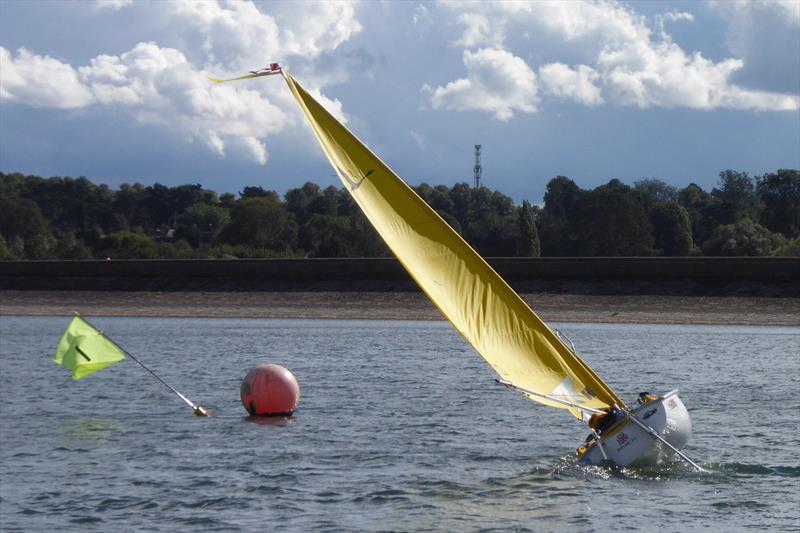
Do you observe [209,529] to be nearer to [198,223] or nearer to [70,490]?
[70,490]

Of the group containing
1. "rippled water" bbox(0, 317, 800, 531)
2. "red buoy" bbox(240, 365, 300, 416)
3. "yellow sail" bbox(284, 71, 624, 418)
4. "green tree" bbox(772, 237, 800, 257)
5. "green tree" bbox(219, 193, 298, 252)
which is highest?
"green tree" bbox(219, 193, 298, 252)

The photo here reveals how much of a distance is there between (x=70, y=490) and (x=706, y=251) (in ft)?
264

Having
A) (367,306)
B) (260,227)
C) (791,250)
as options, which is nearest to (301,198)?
(260,227)

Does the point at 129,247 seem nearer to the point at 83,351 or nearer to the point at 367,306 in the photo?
the point at 367,306

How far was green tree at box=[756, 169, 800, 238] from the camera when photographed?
113062 mm

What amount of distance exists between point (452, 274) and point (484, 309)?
616 mm

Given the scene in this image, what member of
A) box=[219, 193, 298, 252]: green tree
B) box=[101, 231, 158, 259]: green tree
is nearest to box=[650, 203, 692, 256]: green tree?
box=[219, 193, 298, 252]: green tree

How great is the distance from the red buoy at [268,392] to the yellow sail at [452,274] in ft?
22.5

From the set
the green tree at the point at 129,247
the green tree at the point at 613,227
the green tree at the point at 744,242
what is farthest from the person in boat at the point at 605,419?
the green tree at the point at 129,247

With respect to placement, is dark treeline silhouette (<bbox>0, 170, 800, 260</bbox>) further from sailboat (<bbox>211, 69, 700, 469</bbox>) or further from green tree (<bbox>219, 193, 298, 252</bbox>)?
sailboat (<bbox>211, 69, 700, 469</bbox>)

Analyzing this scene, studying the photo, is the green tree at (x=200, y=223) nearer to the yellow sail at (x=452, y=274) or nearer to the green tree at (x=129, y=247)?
the green tree at (x=129, y=247)

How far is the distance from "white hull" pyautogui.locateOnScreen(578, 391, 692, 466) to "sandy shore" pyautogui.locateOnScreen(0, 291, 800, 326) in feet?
106

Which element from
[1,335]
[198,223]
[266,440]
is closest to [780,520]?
[266,440]

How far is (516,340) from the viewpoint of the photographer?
16094 mm
